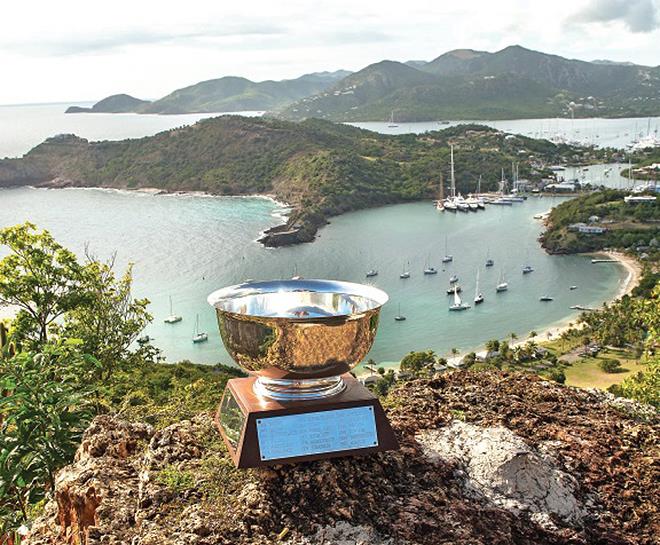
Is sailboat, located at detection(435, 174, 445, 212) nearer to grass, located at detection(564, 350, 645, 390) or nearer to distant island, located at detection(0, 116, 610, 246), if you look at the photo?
distant island, located at detection(0, 116, 610, 246)

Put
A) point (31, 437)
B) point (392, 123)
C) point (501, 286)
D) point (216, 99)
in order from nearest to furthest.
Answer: point (31, 437) < point (501, 286) < point (392, 123) < point (216, 99)

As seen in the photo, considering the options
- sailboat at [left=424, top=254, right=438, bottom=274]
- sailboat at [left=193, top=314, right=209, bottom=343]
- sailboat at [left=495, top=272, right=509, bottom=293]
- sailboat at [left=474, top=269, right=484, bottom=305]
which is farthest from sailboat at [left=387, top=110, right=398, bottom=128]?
sailboat at [left=193, top=314, right=209, bottom=343]

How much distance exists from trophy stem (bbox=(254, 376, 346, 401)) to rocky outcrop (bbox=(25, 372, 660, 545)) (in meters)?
0.28

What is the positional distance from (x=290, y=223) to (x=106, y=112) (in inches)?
6117

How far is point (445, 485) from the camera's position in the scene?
2.63m

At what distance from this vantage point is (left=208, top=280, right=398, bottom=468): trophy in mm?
2518

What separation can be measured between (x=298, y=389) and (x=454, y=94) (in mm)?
139141

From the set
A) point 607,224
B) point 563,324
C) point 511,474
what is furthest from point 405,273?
point 511,474

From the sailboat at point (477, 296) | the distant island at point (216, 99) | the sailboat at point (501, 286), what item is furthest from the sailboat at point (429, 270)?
the distant island at point (216, 99)

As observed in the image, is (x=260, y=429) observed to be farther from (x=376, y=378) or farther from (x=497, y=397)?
(x=376, y=378)

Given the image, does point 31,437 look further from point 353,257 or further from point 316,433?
point 353,257

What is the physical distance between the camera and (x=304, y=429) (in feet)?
8.36

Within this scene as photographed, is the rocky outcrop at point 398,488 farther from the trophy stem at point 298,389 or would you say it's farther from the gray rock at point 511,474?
the trophy stem at point 298,389

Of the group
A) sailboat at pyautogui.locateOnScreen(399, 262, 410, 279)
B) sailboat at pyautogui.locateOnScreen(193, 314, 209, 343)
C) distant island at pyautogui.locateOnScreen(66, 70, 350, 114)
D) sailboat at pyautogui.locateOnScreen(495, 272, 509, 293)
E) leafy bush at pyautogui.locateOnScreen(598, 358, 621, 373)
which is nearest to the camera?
leafy bush at pyautogui.locateOnScreen(598, 358, 621, 373)
